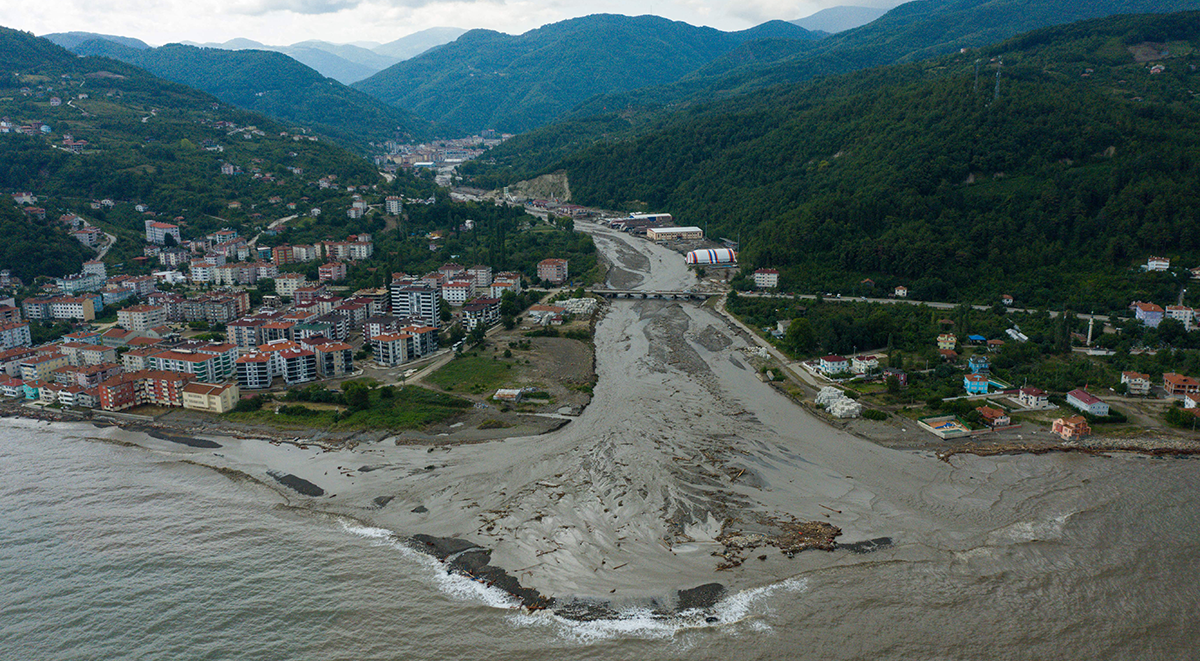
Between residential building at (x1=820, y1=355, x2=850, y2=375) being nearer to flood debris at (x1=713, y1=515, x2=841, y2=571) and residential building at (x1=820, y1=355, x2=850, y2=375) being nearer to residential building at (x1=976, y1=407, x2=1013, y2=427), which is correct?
residential building at (x1=976, y1=407, x2=1013, y2=427)

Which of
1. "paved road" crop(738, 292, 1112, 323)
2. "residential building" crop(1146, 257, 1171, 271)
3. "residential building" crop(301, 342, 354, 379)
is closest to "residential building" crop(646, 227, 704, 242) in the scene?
"paved road" crop(738, 292, 1112, 323)

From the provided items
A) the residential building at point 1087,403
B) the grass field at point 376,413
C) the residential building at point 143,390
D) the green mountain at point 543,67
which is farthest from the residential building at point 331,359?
the green mountain at point 543,67

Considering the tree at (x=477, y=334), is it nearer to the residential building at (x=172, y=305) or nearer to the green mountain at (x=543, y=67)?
the residential building at (x=172, y=305)

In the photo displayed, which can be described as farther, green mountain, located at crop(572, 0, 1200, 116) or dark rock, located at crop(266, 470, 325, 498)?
green mountain, located at crop(572, 0, 1200, 116)

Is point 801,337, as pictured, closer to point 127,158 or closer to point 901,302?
point 901,302

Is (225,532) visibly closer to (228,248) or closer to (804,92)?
(228,248)

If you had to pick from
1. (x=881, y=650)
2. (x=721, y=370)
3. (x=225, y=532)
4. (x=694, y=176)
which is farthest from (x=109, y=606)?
(x=694, y=176)
